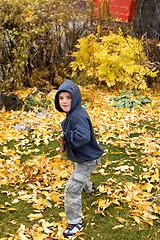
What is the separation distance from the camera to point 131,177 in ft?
11.9

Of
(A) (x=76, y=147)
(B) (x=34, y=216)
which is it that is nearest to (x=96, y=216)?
(B) (x=34, y=216)

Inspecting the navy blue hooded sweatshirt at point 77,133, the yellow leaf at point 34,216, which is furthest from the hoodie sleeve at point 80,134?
the yellow leaf at point 34,216

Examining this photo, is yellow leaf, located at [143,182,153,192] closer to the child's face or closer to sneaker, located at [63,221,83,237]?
sneaker, located at [63,221,83,237]

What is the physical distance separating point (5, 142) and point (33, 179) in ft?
4.36

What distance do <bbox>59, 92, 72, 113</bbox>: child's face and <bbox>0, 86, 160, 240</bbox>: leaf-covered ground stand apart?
113cm

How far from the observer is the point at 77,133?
247 cm

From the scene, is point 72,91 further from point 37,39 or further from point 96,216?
point 37,39

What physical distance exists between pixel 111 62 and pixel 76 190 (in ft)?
14.6

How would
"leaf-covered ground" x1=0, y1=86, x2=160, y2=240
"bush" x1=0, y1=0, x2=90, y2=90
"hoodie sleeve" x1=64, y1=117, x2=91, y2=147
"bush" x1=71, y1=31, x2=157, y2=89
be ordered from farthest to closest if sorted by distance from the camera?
"bush" x1=71, y1=31, x2=157, y2=89 → "bush" x1=0, y1=0, x2=90, y2=90 → "leaf-covered ground" x1=0, y1=86, x2=160, y2=240 → "hoodie sleeve" x1=64, y1=117, x2=91, y2=147

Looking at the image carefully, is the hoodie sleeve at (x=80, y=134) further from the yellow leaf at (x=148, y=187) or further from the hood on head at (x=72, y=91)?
the yellow leaf at (x=148, y=187)

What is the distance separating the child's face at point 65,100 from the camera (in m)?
2.56

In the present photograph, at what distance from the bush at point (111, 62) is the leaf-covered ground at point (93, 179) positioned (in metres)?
1.31

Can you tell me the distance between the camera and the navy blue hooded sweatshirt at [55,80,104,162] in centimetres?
248

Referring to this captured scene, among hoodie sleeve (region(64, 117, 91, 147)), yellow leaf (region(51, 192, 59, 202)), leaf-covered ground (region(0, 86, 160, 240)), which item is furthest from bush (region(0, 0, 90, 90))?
hoodie sleeve (region(64, 117, 91, 147))
